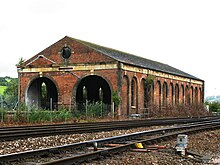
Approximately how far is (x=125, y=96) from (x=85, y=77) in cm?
556

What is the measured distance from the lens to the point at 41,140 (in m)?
13.7

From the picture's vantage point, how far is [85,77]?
4334 centimetres

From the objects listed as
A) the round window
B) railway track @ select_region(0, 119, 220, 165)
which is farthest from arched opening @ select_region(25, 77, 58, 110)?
railway track @ select_region(0, 119, 220, 165)

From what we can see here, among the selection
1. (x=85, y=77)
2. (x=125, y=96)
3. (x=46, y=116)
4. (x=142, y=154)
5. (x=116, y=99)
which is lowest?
(x=142, y=154)

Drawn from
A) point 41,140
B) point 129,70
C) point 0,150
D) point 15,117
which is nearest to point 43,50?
point 129,70

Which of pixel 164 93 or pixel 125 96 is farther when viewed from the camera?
pixel 164 93

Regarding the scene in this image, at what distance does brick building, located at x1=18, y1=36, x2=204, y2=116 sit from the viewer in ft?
130

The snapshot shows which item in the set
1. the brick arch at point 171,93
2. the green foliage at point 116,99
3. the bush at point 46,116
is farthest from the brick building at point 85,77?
the bush at point 46,116

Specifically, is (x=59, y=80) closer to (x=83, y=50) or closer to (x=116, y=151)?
(x=83, y=50)

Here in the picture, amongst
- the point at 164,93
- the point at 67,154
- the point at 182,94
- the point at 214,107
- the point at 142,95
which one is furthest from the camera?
the point at 214,107

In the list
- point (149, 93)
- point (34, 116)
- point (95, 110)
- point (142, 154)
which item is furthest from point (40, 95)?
point (142, 154)

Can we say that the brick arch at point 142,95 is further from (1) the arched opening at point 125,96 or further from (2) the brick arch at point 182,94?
(2) the brick arch at point 182,94

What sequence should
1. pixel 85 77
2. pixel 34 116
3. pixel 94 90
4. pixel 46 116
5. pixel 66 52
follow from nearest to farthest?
pixel 34 116, pixel 46 116, pixel 66 52, pixel 85 77, pixel 94 90

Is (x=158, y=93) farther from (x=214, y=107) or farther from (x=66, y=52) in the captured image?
(x=214, y=107)
